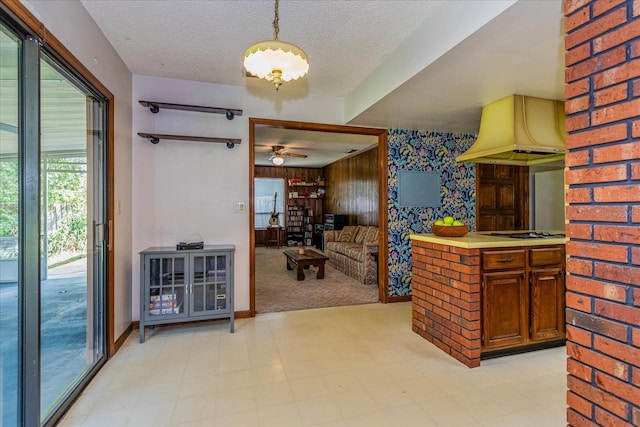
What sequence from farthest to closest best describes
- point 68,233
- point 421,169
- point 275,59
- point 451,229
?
point 421,169 → point 451,229 → point 68,233 → point 275,59

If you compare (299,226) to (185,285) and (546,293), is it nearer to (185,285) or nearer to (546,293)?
(185,285)

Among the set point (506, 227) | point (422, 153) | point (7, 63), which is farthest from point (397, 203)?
point (7, 63)

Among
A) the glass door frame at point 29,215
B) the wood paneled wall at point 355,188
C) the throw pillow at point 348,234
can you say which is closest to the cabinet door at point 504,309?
the glass door frame at point 29,215

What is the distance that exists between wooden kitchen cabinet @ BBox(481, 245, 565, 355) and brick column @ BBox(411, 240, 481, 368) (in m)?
0.13

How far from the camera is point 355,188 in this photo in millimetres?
7559

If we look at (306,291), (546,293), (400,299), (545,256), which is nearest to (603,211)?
(545,256)

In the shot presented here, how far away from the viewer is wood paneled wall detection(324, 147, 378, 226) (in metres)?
6.61

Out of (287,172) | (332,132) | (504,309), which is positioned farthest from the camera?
(287,172)

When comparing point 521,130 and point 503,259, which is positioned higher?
A: point 521,130

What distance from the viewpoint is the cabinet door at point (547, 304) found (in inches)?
102

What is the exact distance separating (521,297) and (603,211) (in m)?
1.83

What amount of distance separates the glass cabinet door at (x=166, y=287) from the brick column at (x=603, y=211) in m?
2.87

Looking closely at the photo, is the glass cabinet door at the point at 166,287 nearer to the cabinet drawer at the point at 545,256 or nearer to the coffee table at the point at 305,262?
the coffee table at the point at 305,262

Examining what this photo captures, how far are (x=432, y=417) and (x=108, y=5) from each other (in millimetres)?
3300
